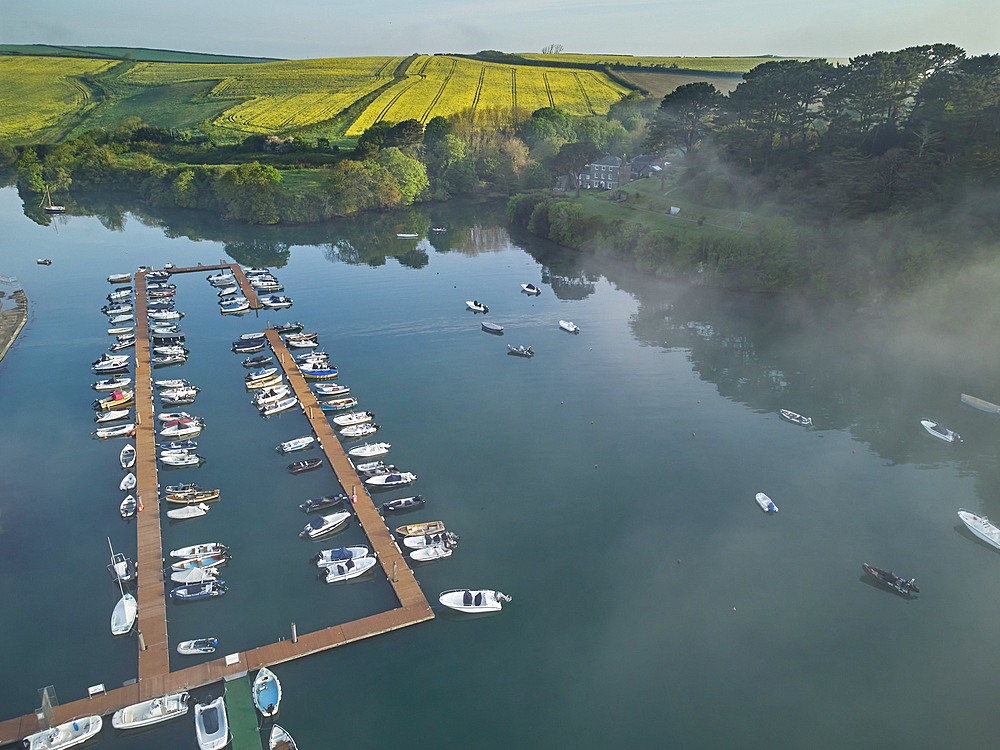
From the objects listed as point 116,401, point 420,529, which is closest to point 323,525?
point 420,529

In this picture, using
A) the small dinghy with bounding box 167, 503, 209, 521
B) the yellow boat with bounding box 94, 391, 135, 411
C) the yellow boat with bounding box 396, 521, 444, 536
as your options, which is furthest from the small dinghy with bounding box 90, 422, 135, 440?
the yellow boat with bounding box 396, 521, 444, 536

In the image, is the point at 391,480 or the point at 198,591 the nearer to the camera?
the point at 198,591

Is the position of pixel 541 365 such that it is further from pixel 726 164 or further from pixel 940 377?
pixel 726 164

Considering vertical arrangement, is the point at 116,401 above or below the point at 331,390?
below

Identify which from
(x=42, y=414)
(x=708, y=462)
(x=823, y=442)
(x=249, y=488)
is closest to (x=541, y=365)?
(x=708, y=462)

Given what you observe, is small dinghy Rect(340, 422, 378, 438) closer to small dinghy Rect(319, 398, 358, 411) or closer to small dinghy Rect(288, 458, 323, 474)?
small dinghy Rect(319, 398, 358, 411)

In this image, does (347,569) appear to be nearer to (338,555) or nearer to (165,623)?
(338,555)
